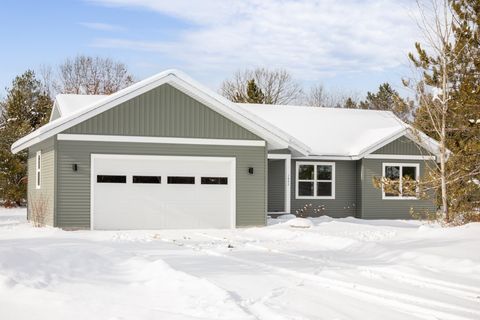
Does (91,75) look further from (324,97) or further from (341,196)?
Answer: (341,196)

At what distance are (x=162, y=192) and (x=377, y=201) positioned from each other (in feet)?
32.2

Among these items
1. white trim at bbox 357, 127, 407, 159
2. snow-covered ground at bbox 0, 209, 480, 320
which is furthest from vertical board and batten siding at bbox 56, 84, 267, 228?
white trim at bbox 357, 127, 407, 159

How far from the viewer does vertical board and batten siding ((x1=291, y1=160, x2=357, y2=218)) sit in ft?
83.8

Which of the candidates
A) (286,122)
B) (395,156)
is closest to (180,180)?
(286,122)

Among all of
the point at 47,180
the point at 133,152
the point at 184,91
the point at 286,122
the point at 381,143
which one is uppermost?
the point at 184,91

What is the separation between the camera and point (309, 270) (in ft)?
35.8

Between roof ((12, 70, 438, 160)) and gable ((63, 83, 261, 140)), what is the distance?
203 mm

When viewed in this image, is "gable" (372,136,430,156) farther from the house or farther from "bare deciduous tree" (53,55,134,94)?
"bare deciduous tree" (53,55,134,94)

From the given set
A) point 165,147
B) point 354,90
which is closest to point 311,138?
point 165,147

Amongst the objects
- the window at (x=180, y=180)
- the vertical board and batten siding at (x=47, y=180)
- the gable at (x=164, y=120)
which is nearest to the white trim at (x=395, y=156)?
the gable at (x=164, y=120)

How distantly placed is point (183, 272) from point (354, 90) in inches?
2564

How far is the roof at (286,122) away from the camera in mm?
19266

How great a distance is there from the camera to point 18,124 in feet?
125

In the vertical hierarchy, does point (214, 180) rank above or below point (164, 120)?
below
